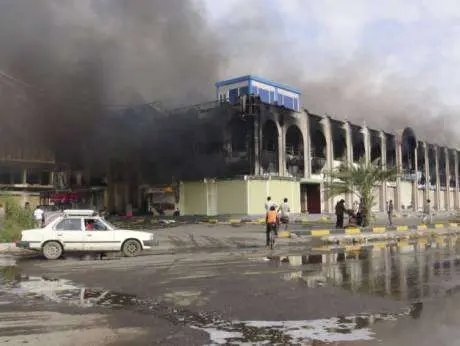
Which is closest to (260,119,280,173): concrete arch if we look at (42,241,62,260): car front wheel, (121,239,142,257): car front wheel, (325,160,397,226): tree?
(325,160,397,226): tree

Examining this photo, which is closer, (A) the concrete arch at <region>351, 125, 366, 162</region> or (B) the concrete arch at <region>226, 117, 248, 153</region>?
(B) the concrete arch at <region>226, 117, 248, 153</region>

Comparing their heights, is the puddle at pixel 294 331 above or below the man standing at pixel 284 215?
below

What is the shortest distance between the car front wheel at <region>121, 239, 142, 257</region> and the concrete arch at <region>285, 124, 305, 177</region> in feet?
73.3

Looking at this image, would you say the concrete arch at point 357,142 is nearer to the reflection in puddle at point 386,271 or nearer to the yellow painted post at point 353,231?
the yellow painted post at point 353,231

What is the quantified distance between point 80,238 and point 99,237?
1.54 feet

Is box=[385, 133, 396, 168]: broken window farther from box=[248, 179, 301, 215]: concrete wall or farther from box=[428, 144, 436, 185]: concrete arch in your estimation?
box=[248, 179, 301, 215]: concrete wall

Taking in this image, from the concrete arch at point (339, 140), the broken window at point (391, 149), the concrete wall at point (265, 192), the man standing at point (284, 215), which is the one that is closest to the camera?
the man standing at point (284, 215)

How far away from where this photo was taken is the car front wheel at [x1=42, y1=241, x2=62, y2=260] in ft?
43.1

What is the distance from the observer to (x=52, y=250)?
43.3 feet

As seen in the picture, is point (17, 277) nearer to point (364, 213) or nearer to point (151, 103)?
point (364, 213)

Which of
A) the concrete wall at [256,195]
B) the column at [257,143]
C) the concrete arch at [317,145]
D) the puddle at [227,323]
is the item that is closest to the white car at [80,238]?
the puddle at [227,323]

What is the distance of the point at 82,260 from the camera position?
13.1 m

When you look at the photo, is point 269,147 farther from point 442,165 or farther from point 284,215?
point 442,165

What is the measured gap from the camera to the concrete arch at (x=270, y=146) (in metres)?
33.3
